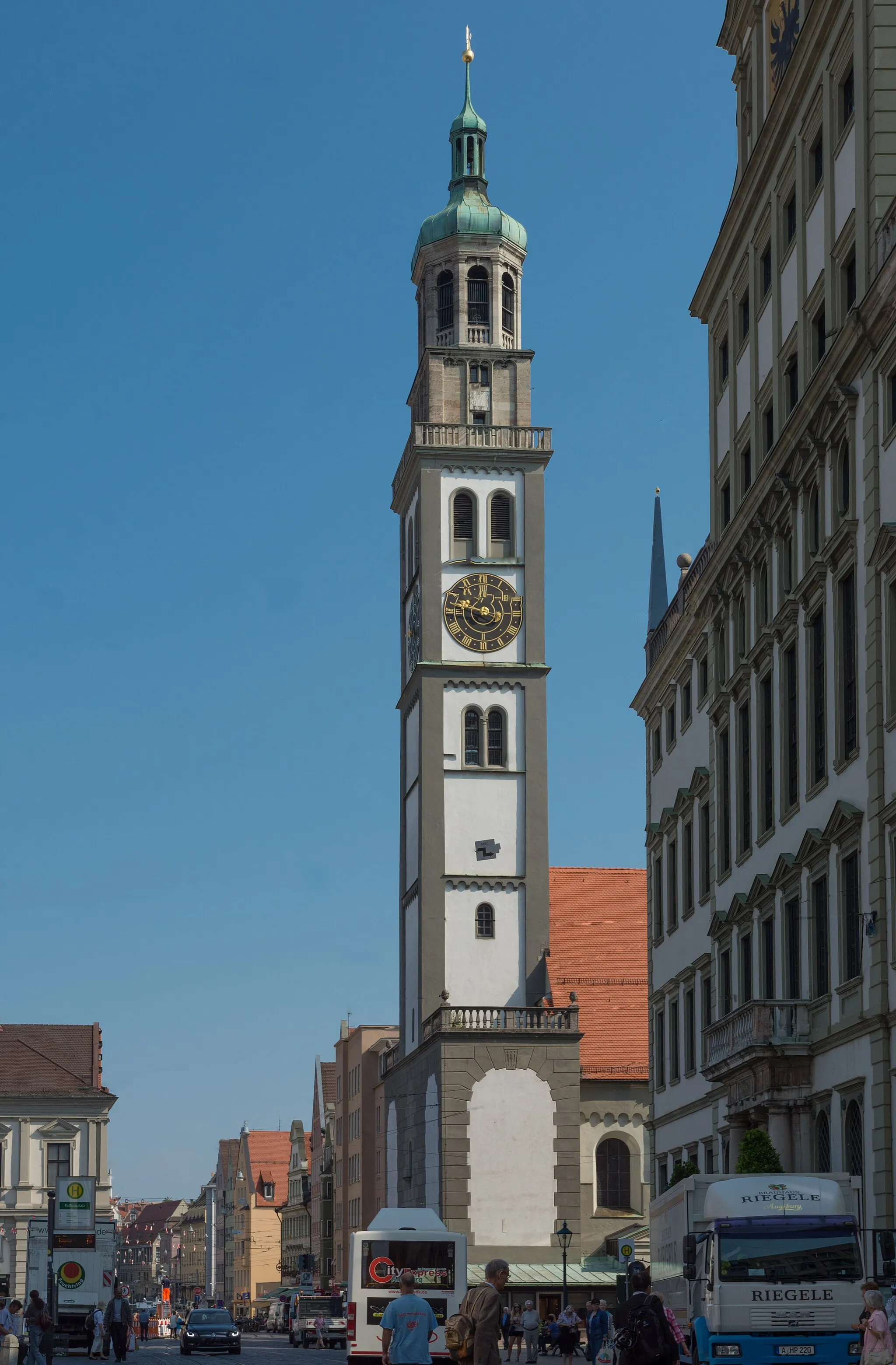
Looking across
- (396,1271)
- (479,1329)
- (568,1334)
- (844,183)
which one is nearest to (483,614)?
(568,1334)

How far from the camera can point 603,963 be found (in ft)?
261

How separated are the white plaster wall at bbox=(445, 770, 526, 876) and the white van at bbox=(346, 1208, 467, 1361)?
39040 mm

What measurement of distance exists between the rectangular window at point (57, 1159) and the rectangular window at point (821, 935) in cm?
6996

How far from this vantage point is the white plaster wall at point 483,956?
7512cm

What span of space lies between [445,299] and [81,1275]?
41.0m

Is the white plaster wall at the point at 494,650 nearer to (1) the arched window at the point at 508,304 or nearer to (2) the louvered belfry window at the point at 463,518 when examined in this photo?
(2) the louvered belfry window at the point at 463,518

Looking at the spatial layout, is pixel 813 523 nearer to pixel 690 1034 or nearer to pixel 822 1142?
pixel 822 1142

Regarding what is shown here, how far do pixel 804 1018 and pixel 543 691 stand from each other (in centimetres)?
3964

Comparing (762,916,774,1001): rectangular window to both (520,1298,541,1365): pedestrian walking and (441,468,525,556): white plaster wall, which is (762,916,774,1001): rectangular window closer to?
(520,1298,541,1365): pedestrian walking

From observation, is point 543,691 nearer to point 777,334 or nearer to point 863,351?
point 777,334

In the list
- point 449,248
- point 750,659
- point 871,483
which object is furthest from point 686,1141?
point 449,248

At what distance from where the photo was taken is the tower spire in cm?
5988

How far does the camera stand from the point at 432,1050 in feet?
245

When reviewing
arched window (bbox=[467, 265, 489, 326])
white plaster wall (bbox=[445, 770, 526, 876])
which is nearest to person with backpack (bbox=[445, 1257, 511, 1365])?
white plaster wall (bbox=[445, 770, 526, 876])
